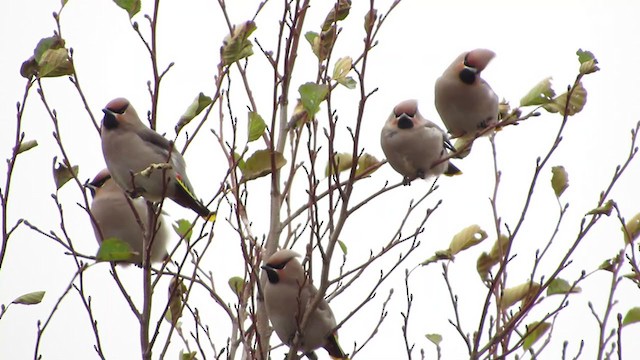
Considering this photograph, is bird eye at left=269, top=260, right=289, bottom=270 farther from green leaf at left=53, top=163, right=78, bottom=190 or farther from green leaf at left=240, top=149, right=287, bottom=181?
green leaf at left=53, top=163, right=78, bottom=190

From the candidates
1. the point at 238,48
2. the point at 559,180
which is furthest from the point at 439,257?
the point at 238,48

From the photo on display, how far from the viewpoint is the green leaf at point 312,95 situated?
250cm

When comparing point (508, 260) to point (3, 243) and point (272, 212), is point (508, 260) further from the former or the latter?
point (3, 243)

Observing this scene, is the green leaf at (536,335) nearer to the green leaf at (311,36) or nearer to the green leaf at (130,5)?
the green leaf at (311,36)

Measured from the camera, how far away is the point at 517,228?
2719 mm

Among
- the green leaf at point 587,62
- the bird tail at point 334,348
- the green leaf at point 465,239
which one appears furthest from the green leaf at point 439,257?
the green leaf at point 587,62

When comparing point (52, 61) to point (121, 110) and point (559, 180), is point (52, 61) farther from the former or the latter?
point (559, 180)

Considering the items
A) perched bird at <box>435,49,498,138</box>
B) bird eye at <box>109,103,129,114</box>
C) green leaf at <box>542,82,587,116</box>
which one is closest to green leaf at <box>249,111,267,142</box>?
bird eye at <box>109,103,129,114</box>

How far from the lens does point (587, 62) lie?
2.63 m

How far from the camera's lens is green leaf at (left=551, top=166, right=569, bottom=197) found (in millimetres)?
3008

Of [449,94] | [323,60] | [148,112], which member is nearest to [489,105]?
[449,94]

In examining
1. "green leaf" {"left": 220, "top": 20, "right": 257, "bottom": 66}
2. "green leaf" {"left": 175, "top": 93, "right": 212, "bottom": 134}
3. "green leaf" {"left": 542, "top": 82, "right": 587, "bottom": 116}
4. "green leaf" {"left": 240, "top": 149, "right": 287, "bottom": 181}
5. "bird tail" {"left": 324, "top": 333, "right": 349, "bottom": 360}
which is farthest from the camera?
"bird tail" {"left": 324, "top": 333, "right": 349, "bottom": 360}

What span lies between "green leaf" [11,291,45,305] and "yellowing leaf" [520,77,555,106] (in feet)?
5.78

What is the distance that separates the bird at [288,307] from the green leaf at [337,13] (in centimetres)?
92
